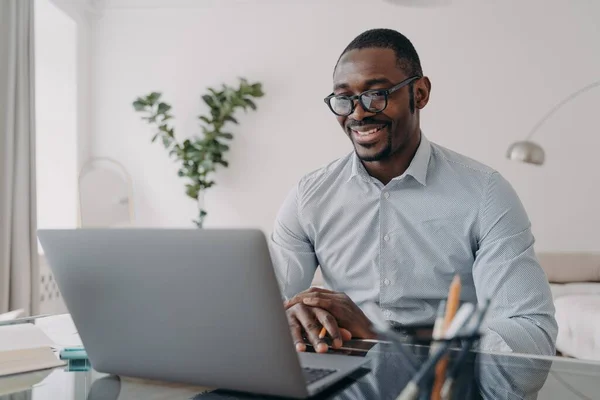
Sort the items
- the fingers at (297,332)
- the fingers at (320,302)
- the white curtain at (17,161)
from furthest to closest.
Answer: the white curtain at (17,161)
the fingers at (320,302)
the fingers at (297,332)

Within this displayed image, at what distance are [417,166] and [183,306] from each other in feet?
3.20

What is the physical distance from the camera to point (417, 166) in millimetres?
1577

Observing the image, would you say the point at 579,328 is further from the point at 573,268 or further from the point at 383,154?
the point at 383,154

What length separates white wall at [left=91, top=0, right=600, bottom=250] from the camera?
171 inches

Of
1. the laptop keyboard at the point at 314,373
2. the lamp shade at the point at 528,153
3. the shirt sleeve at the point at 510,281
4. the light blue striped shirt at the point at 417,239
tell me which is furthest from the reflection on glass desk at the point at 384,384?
the lamp shade at the point at 528,153

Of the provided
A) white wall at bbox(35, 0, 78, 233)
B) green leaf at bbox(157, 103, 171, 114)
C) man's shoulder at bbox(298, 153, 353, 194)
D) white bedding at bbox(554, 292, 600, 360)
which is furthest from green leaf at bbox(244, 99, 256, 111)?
man's shoulder at bbox(298, 153, 353, 194)

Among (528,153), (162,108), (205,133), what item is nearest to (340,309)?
(528,153)

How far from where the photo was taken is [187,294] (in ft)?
2.34

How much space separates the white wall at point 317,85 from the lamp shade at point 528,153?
24.0 inches

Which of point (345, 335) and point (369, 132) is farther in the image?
point (369, 132)

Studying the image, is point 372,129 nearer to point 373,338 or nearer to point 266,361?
point 373,338

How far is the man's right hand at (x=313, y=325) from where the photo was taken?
3.44 ft

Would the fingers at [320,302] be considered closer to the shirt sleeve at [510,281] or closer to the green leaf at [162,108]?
the shirt sleeve at [510,281]

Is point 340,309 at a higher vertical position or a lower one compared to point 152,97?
lower
